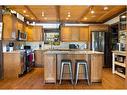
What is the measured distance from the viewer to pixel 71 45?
10.3 m

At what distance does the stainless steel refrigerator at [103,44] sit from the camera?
380 inches

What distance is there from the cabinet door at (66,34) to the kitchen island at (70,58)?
4.13m

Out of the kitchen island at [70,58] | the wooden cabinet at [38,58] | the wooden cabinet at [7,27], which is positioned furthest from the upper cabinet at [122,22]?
the wooden cabinet at [7,27]

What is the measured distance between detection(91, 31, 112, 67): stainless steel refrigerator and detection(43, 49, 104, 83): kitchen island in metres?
3.57

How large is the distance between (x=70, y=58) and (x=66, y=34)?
422cm

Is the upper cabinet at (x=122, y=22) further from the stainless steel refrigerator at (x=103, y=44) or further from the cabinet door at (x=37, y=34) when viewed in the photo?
the cabinet door at (x=37, y=34)

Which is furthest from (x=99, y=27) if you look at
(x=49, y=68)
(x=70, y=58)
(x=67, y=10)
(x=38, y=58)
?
(x=49, y=68)

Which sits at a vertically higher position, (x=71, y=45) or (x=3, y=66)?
(x=71, y=45)

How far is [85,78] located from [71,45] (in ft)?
13.9

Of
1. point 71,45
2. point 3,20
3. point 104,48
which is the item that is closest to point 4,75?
point 3,20

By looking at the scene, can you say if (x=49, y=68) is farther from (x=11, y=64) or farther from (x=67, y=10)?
(x=67, y=10)

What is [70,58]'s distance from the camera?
245 inches

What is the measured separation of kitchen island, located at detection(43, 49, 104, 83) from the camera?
19.3 ft
